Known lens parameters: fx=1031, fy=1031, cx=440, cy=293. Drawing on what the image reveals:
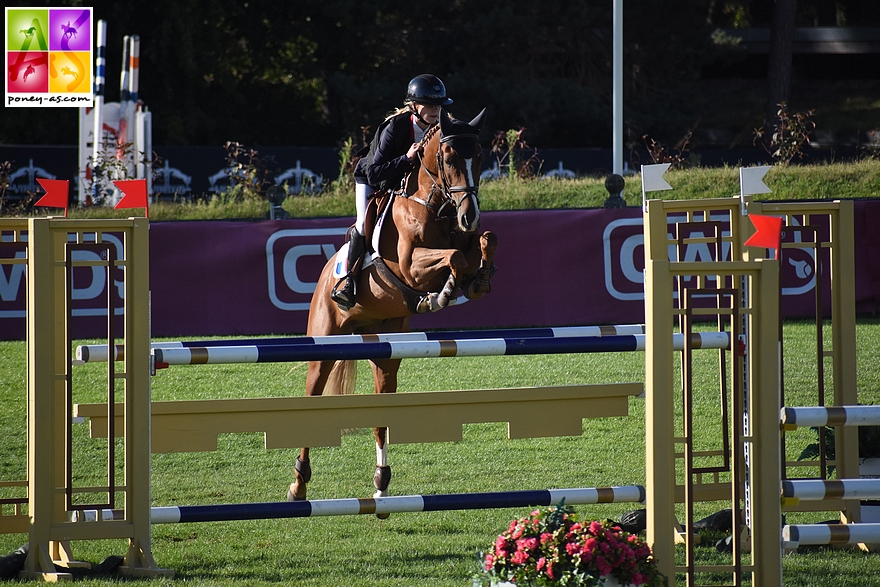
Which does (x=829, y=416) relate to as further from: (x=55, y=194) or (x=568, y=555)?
(x=55, y=194)

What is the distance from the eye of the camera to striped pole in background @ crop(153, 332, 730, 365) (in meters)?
3.94

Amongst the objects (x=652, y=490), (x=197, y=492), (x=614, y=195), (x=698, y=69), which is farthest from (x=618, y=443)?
(x=698, y=69)

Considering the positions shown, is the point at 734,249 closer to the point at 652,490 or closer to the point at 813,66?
the point at 652,490

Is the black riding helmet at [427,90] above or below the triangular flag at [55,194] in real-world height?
above

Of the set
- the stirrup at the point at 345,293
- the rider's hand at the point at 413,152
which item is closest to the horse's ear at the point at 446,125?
the rider's hand at the point at 413,152

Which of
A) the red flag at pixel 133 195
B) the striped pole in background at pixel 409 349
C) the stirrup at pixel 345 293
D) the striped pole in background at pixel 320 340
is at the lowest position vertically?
the striped pole in background at pixel 409 349

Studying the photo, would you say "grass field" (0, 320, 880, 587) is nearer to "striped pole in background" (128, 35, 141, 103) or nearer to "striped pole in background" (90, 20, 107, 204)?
"striped pole in background" (90, 20, 107, 204)

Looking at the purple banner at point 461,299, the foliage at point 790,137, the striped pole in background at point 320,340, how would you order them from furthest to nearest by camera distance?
the foliage at point 790,137 < the purple banner at point 461,299 < the striped pole in background at point 320,340

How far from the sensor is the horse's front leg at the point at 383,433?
5.23 m

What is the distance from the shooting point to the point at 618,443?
261 inches

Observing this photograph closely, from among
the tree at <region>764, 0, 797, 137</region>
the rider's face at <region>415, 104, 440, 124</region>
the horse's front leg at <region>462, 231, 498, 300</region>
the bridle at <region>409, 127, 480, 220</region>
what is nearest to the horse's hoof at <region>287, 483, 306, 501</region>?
the horse's front leg at <region>462, 231, 498, 300</region>

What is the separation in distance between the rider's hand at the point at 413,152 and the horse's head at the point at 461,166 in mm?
284

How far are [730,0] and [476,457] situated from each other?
93.1 feet

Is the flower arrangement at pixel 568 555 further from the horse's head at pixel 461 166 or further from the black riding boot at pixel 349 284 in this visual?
the black riding boot at pixel 349 284
